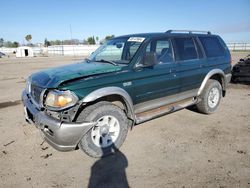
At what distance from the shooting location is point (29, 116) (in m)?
3.94

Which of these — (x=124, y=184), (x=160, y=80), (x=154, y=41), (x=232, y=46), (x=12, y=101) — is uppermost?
(x=232, y=46)

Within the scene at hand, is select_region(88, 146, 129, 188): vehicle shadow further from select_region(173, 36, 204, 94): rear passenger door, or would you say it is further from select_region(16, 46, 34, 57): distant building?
select_region(16, 46, 34, 57): distant building

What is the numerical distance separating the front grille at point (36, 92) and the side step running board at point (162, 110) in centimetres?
176

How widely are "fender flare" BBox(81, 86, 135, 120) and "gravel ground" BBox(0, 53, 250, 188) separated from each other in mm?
789

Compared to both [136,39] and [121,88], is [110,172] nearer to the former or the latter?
[121,88]

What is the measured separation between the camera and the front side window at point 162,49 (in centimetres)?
429

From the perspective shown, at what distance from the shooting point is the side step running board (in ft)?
13.4

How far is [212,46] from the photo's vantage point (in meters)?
5.44

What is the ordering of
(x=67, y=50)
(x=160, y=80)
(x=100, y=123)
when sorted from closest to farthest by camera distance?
(x=100, y=123) → (x=160, y=80) → (x=67, y=50)

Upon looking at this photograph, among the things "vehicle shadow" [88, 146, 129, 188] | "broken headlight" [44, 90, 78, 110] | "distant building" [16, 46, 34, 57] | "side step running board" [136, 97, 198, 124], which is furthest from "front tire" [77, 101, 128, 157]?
"distant building" [16, 46, 34, 57]

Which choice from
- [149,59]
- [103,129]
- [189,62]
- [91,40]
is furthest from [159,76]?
[91,40]

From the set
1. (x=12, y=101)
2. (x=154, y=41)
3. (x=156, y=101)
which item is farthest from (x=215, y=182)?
(x=12, y=101)

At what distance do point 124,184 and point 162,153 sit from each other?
40.0 inches

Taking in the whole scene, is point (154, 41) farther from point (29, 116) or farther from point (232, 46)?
point (232, 46)
